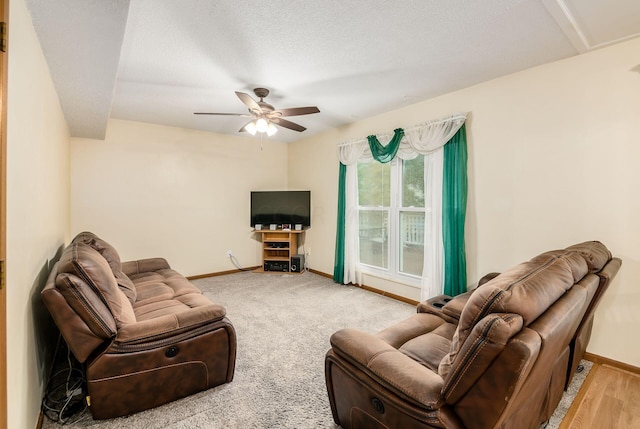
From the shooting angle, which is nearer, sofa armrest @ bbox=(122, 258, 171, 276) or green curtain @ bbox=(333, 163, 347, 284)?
sofa armrest @ bbox=(122, 258, 171, 276)

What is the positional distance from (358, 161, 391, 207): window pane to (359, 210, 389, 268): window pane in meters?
0.16

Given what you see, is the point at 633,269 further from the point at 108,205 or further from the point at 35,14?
the point at 108,205

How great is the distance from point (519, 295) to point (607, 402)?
1807mm

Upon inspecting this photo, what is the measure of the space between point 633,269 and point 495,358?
2.26 metres

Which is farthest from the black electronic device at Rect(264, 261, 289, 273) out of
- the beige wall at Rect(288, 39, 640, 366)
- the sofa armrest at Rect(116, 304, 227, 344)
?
the sofa armrest at Rect(116, 304, 227, 344)

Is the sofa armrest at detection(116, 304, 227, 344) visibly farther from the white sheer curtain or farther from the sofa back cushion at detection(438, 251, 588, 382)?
the white sheer curtain

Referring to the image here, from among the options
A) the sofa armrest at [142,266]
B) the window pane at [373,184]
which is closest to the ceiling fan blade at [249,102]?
the window pane at [373,184]

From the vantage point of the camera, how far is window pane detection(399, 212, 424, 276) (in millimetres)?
3820

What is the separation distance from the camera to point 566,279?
4.20 feet

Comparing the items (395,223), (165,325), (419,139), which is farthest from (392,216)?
(165,325)

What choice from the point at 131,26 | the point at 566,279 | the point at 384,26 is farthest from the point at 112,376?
the point at 384,26

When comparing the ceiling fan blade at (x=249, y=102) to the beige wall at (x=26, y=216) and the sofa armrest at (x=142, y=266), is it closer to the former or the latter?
the beige wall at (x=26, y=216)

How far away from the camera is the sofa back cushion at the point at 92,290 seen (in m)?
1.58

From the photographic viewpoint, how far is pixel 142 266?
349 centimetres
